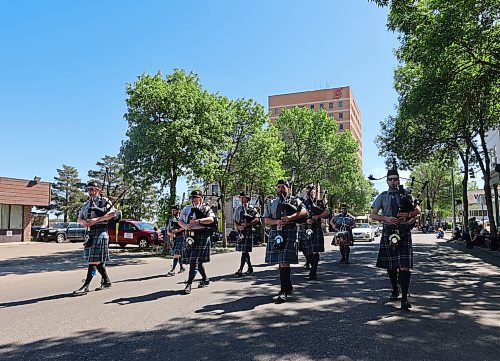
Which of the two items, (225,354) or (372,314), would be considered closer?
(225,354)

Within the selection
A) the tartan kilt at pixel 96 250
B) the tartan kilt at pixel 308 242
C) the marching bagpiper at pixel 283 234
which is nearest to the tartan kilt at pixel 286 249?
the marching bagpiper at pixel 283 234

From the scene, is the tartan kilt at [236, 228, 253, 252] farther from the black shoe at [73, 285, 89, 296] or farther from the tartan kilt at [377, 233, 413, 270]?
the tartan kilt at [377, 233, 413, 270]

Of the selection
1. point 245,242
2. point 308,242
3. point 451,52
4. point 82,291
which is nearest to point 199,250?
point 82,291

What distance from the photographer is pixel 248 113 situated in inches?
1038

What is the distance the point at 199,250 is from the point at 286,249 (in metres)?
1.97

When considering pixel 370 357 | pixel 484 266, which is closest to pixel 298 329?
pixel 370 357

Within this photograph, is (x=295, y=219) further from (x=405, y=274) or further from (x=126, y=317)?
(x=126, y=317)

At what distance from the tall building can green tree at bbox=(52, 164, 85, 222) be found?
156 ft

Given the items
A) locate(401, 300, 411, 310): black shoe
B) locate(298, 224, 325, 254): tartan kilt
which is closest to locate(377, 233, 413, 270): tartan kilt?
locate(401, 300, 411, 310): black shoe

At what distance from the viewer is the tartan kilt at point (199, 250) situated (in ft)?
26.9

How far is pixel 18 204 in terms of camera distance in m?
31.9

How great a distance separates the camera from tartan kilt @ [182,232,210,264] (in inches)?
323

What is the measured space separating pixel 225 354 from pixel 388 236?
11.2ft

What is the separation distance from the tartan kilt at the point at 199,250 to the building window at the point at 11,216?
28297 mm
